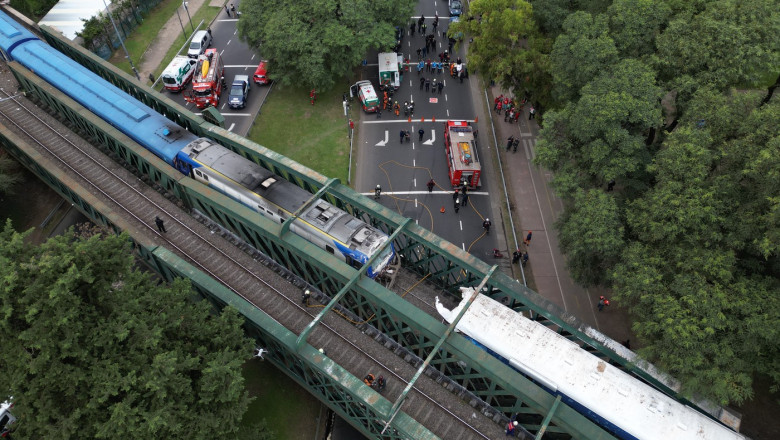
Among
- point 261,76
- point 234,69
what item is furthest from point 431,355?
point 234,69

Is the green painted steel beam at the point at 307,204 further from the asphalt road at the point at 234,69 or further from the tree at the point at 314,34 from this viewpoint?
the asphalt road at the point at 234,69

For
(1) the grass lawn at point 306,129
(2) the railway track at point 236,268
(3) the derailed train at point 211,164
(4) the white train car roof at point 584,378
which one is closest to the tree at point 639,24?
(4) the white train car roof at point 584,378

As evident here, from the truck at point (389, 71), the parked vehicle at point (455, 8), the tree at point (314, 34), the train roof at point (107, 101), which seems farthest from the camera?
the parked vehicle at point (455, 8)

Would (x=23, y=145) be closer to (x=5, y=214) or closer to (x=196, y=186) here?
(x=5, y=214)

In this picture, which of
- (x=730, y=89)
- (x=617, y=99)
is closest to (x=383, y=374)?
(x=617, y=99)

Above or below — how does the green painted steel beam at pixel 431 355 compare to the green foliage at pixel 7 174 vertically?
above

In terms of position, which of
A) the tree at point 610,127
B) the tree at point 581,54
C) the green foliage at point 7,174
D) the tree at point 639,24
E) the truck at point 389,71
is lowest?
the green foliage at point 7,174
